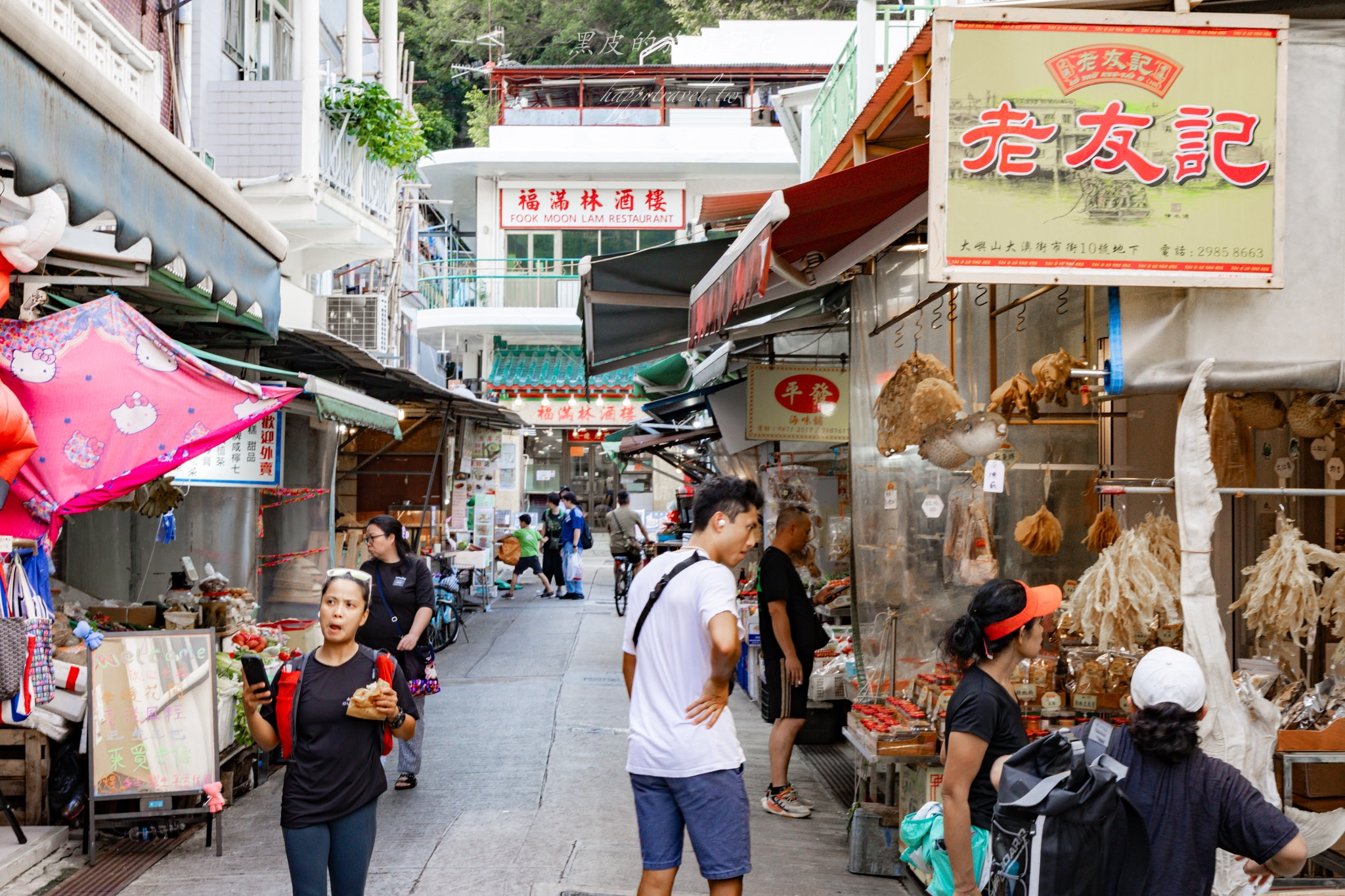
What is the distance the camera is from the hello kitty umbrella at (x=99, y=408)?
4.64 m

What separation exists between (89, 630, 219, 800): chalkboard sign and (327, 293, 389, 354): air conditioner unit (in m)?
10.5

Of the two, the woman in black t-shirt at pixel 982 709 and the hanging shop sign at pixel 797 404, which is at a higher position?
the hanging shop sign at pixel 797 404

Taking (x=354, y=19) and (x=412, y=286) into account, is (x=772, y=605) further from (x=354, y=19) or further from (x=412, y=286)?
(x=412, y=286)

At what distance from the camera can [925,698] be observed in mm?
5895

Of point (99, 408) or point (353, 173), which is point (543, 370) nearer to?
point (353, 173)

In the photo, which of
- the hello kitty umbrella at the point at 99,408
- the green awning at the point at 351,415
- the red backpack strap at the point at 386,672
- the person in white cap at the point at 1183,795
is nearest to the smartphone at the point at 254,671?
the red backpack strap at the point at 386,672

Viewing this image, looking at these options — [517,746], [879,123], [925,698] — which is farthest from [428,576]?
[879,123]

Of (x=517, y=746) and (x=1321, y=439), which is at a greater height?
(x=1321, y=439)

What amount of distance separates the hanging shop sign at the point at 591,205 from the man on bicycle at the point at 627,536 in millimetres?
11656

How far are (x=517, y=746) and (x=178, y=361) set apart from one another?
4589 millimetres

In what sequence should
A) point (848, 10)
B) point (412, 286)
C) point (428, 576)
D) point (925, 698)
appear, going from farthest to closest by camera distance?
point (848, 10)
point (412, 286)
point (428, 576)
point (925, 698)

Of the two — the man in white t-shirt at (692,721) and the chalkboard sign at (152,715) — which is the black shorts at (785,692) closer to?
the man in white t-shirt at (692,721)

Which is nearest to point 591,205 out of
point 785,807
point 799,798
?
point 799,798

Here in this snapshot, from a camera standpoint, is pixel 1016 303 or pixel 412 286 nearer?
pixel 1016 303
